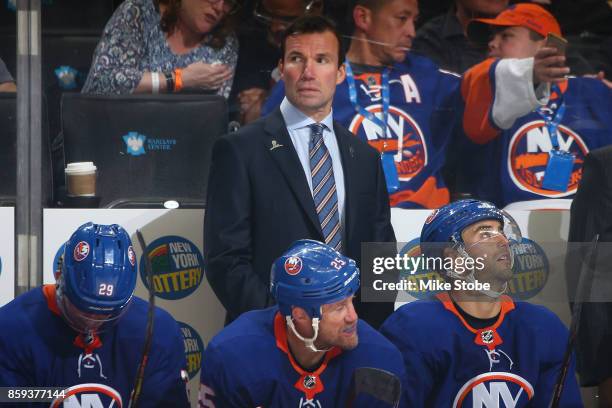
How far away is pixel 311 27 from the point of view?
342 centimetres

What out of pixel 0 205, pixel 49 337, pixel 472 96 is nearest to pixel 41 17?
pixel 0 205

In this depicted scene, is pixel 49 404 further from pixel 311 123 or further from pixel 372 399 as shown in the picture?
pixel 311 123

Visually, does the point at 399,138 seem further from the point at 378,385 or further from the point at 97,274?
the point at 97,274

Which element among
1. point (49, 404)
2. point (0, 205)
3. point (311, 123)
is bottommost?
point (49, 404)

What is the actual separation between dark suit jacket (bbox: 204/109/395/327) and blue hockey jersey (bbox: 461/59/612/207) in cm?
50

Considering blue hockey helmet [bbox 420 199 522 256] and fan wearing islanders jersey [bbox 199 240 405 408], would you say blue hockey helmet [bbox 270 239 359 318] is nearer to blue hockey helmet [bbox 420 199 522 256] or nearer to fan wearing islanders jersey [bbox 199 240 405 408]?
fan wearing islanders jersey [bbox 199 240 405 408]

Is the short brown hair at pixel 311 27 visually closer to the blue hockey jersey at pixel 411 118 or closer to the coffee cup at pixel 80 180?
the blue hockey jersey at pixel 411 118

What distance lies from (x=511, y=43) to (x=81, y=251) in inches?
66.2

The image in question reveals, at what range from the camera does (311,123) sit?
3.37 meters

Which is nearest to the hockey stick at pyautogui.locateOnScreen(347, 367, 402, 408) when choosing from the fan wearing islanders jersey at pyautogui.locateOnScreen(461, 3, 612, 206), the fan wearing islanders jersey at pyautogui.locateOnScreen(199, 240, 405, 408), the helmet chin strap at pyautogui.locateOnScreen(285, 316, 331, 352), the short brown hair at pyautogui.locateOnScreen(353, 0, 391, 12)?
the fan wearing islanders jersey at pyautogui.locateOnScreen(199, 240, 405, 408)

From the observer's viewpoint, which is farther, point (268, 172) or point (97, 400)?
point (268, 172)

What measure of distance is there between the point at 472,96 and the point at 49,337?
1.60 m

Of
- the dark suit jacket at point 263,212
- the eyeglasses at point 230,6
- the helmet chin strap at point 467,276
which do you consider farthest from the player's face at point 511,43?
the helmet chin strap at point 467,276

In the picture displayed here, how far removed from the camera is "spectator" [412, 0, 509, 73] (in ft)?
12.4
